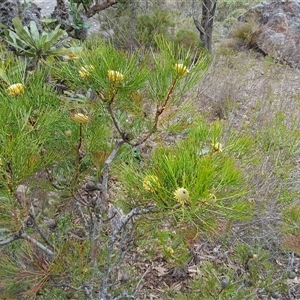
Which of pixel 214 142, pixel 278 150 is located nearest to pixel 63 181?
pixel 214 142

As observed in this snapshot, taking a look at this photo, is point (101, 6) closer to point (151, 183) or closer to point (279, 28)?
point (151, 183)

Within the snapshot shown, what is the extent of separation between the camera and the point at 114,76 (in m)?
0.73

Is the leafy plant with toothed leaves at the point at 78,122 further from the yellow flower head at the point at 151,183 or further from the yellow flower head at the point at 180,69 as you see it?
the yellow flower head at the point at 151,183

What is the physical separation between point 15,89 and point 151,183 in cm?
37

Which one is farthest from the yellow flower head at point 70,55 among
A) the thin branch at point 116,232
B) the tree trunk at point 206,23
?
the tree trunk at point 206,23

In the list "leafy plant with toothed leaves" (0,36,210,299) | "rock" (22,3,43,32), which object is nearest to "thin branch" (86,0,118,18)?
"rock" (22,3,43,32)

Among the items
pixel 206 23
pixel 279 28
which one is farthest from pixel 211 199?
pixel 279 28

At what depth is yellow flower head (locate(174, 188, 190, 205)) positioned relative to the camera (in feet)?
2.11

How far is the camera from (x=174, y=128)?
88 cm

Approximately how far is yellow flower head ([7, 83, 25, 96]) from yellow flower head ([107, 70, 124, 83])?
0.21 metres

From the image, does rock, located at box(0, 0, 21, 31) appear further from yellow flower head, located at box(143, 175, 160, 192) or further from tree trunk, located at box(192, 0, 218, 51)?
tree trunk, located at box(192, 0, 218, 51)

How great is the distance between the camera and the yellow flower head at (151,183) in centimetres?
69

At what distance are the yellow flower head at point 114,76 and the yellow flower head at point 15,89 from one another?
0.21 metres

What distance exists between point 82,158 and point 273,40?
5689 millimetres
